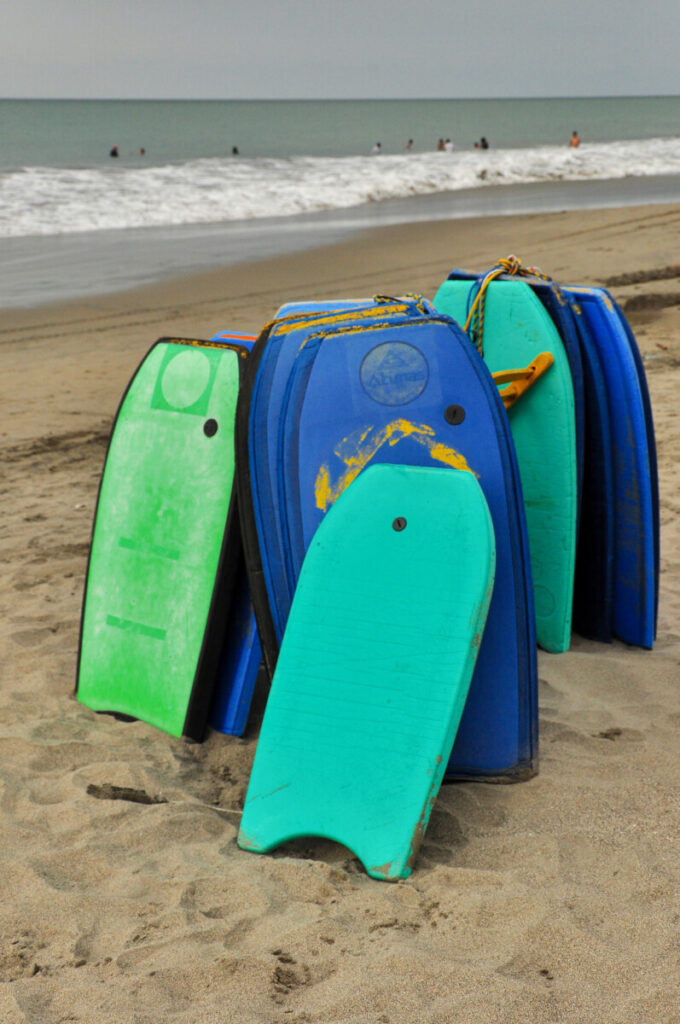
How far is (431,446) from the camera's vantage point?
2.39 meters

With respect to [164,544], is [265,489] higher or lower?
higher

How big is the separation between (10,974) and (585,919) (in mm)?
1141

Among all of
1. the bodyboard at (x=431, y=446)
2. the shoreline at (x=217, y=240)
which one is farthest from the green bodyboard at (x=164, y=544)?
the shoreline at (x=217, y=240)

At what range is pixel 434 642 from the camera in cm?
216

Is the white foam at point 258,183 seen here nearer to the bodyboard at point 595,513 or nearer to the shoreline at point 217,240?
the shoreline at point 217,240

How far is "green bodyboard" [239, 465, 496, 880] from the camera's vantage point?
2102mm

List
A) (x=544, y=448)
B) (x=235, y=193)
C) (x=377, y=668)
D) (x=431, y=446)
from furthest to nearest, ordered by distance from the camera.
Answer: (x=235, y=193) < (x=544, y=448) < (x=431, y=446) < (x=377, y=668)

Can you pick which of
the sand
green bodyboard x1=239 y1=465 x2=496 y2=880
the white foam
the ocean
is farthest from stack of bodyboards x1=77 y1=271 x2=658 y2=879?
the white foam

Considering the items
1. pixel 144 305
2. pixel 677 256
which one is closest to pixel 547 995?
pixel 144 305

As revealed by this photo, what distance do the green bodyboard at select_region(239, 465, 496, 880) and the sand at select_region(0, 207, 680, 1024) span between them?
11 centimetres

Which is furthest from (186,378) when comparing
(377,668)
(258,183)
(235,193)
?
(258,183)

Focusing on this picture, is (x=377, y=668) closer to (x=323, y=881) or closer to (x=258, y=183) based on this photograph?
(x=323, y=881)

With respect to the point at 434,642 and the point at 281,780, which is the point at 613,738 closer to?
the point at 434,642

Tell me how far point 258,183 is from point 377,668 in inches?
839
